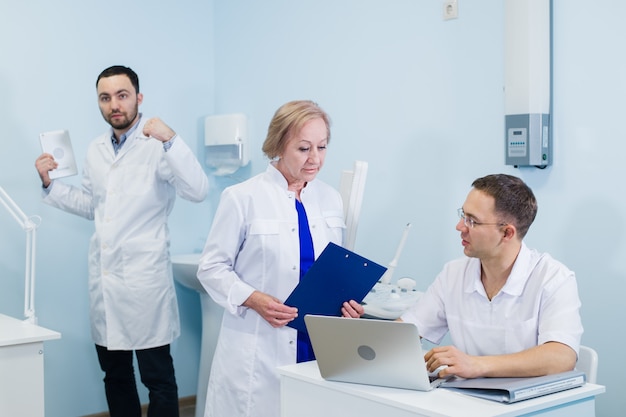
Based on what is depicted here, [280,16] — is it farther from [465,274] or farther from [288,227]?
[465,274]

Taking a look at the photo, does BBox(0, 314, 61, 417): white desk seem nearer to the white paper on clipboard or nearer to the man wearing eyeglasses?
the white paper on clipboard

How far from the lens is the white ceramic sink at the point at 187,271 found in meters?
3.49

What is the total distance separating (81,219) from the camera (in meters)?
3.54

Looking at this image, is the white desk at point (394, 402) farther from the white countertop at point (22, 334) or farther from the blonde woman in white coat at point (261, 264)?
the white countertop at point (22, 334)

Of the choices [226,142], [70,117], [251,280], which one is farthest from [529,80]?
[70,117]

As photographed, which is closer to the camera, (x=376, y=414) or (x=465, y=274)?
(x=376, y=414)

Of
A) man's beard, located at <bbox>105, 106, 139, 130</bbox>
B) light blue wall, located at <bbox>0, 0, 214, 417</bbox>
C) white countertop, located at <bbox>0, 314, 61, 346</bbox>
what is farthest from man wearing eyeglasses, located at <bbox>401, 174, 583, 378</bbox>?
light blue wall, located at <bbox>0, 0, 214, 417</bbox>

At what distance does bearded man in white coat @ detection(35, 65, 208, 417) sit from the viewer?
296cm

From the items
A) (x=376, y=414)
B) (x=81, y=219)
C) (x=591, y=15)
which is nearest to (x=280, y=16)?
(x=81, y=219)

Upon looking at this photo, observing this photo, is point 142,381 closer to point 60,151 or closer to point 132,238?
point 132,238

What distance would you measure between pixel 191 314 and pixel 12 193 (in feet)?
3.45

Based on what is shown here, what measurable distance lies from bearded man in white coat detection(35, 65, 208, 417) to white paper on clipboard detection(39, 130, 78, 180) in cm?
3

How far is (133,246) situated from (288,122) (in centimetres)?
105

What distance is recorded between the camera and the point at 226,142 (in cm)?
375
